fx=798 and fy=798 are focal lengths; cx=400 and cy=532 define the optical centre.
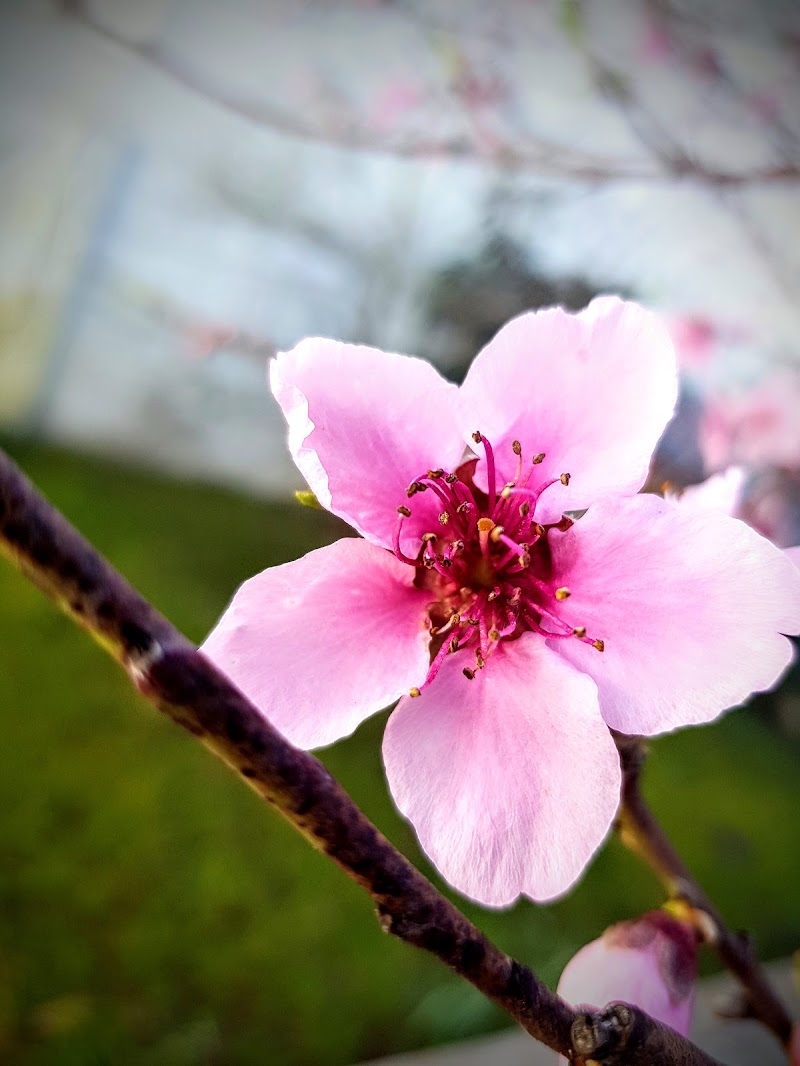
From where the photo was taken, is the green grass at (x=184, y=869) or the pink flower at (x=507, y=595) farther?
the green grass at (x=184, y=869)

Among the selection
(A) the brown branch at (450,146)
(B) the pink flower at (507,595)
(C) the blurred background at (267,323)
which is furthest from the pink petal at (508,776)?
(A) the brown branch at (450,146)

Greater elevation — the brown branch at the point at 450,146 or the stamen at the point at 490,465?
the stamen at the point at 490,465

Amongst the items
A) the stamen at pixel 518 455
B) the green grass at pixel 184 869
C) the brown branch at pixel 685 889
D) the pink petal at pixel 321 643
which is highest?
the stamen at pixel 518 455

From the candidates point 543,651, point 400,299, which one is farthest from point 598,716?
point 400,299

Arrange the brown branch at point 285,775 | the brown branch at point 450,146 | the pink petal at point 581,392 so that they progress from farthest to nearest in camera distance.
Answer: the brown branch at point 450,146, the pink petal at point 581,392, the brown branch at point 285,775

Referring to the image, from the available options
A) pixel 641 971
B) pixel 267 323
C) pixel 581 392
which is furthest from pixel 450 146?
pixel 641 971

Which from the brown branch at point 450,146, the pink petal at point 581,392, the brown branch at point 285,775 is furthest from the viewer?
the brown branch at point 450,146

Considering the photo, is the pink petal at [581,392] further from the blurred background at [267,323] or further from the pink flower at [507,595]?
the blurred background at [267,323]

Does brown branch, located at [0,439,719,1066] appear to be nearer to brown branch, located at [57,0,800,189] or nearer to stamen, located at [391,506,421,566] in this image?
stamen, located at [391,506,421,566]
